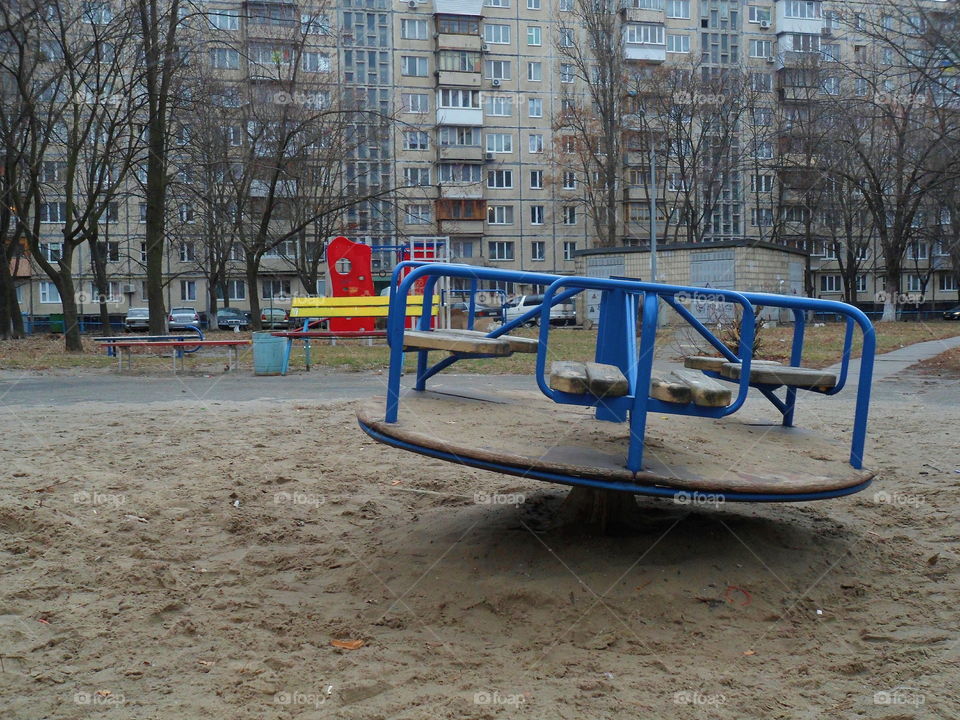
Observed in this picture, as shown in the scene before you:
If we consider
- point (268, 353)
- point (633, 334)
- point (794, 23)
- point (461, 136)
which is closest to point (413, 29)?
point (461, 136)

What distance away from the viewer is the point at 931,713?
3.03 m

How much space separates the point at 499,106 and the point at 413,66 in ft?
20.7

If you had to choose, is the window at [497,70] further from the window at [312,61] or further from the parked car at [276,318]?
the parked car at [276,318]

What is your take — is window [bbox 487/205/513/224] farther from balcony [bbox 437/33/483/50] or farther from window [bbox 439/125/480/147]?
balcony [bbox 437/33/483/50]

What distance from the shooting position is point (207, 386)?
13.0 meters

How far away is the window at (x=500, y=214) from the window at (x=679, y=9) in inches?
689

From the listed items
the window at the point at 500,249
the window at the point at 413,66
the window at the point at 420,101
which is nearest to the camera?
the window at the point at 413,66

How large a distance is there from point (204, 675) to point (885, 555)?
3435mm

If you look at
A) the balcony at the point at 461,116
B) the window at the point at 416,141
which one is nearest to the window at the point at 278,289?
the window at the point at 416,141

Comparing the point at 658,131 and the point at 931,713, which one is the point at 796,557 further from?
the point at 658,131

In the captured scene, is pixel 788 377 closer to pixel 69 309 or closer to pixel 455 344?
pixel 455 344

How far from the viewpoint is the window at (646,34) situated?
193 feet

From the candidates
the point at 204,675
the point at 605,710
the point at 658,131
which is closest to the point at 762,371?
the point at 605,710

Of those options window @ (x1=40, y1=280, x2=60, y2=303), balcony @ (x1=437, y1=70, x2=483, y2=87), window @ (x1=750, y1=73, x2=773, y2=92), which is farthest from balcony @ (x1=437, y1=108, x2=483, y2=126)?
window @ (x1=40, y1=280, x2=60, y2=303)
